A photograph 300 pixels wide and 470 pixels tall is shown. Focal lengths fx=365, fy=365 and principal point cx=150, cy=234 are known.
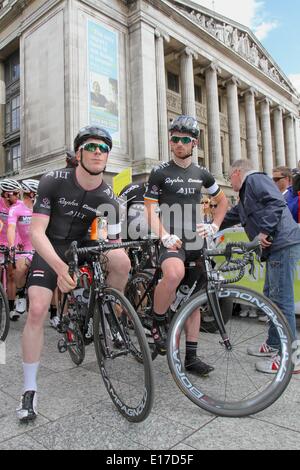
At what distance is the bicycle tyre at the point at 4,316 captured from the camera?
14.4 ft

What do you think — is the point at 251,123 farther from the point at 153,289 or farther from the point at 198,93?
the point at 153,289

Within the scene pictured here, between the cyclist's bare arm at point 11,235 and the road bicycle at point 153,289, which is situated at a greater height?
the cyclist's bare arm at point 11,235

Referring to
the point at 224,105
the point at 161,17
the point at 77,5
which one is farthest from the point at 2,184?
the point at 224,105

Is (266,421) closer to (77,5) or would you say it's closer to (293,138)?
(77,5)

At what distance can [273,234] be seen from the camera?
3748 mm

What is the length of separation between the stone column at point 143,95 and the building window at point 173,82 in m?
10.5

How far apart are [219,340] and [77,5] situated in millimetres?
26186

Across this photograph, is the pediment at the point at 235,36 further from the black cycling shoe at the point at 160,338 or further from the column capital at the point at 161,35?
the black cycling shoe at the point at 160,338

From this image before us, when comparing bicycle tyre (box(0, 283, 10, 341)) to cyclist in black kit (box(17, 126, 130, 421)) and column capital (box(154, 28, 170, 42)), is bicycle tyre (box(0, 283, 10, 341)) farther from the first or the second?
column capital (box(154, 28, 170, 42))

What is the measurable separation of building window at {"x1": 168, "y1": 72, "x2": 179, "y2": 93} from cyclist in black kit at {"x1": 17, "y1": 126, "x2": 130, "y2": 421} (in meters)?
37.5

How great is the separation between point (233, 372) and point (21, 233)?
4.53 m

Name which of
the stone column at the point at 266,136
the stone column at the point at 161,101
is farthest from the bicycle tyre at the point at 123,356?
the stone column at the point at 266,136

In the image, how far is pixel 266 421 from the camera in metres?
2.48

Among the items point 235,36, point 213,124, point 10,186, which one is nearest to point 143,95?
point 213,124
